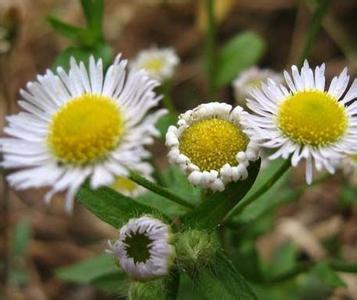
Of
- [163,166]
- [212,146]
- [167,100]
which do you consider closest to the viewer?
[212,146]

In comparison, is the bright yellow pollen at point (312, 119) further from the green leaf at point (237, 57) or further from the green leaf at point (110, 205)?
the green leaf at point (237, 57)

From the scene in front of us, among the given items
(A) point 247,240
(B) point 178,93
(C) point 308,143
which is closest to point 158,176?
(A) point 247,240

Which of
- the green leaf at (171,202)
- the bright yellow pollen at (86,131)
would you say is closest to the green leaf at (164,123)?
the green leaf at (171,202)

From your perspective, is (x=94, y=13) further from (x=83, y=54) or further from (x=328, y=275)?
(x=328, y=275)

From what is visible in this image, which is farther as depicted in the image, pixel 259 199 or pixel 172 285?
pixel 259 199

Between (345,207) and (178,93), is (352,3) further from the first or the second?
(345,207)

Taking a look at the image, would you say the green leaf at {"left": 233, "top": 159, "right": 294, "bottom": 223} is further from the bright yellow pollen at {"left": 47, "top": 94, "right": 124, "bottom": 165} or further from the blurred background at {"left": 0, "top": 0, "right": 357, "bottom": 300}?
the bright yellow pollen at {"left": 47, "top": 94, "right": 124, "bottom": 165}

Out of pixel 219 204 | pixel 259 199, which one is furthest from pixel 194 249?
pixel 259 199

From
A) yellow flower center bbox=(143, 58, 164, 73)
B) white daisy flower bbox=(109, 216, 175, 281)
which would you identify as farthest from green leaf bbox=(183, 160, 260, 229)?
yellow flower center bbox=(143, 58, 164, 73)
